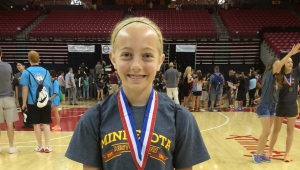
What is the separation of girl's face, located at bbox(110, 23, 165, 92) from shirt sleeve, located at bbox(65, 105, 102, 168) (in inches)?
9.0

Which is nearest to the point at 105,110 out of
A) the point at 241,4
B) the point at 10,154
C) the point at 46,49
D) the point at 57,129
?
the point at 10,154

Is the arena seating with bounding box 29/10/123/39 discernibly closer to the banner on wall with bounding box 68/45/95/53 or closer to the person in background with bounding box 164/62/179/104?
the banner on wall with bounding box 68/45/95/53

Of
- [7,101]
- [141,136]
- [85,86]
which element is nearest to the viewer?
[141,136]

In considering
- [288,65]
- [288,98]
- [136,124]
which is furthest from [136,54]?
[288,98]

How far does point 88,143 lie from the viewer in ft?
4.46

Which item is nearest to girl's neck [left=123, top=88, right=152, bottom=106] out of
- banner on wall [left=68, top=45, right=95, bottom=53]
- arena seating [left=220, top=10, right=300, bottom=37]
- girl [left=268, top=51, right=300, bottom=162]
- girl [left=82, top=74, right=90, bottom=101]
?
girl [left=268, top=51, right=300, bottom=162]

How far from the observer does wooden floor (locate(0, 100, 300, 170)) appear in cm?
486

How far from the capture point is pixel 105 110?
4.56ft

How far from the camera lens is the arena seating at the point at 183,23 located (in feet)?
59.6

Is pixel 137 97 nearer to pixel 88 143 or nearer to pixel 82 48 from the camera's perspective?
pixel 88 143

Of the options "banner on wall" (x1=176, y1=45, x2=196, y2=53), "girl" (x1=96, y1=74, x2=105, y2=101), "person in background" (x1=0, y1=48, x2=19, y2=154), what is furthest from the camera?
"banner on wall" (x1=176, y1=45, x2=196, y2=53)

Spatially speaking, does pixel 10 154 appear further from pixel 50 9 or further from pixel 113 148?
pixel 50 9

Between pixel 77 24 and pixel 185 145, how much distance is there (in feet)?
64.1

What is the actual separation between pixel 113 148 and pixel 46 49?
61.3ft
